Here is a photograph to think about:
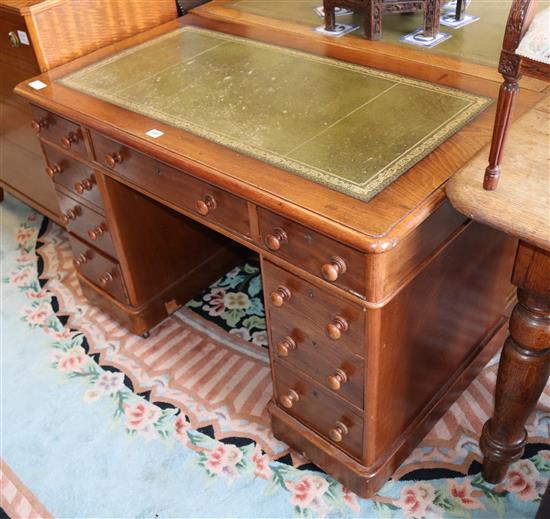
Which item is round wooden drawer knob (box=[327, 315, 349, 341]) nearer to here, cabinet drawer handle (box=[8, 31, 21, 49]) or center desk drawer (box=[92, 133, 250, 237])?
center desk drawer (box=[92, 133, 250, 237])

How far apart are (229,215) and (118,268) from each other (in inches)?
28.9

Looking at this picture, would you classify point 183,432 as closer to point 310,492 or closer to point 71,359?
point 310,492

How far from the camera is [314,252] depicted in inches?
48.5

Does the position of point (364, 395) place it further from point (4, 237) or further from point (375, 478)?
point (4, 237)

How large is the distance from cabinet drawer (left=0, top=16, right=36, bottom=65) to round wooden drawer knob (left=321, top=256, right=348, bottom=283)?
1161 mm

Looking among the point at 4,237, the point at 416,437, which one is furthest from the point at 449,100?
the point at 4,237

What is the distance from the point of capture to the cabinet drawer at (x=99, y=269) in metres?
2.03

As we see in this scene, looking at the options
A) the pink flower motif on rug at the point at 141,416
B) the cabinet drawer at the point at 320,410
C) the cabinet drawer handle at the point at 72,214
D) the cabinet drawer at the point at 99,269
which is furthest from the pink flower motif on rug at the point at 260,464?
the cabinet drawer handle at the point at 72,214

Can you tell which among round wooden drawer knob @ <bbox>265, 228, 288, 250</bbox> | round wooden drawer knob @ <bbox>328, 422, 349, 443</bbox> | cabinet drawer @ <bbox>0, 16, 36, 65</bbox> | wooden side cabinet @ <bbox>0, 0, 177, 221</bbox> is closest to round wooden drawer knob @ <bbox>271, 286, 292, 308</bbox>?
round wooden drawer knob @ <bbox>265, 228, 288, 250</bbox>

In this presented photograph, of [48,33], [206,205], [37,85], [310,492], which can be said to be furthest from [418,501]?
[48,33]

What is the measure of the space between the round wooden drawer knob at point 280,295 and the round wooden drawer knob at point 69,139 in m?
0.74

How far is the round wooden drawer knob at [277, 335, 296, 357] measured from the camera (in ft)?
4.79

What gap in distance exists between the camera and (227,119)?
1.49 metres

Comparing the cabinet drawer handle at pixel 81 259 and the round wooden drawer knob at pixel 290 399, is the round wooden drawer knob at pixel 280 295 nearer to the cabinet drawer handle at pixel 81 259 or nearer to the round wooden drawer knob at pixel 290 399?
the round wooden drawer knob at pixel 290 399
